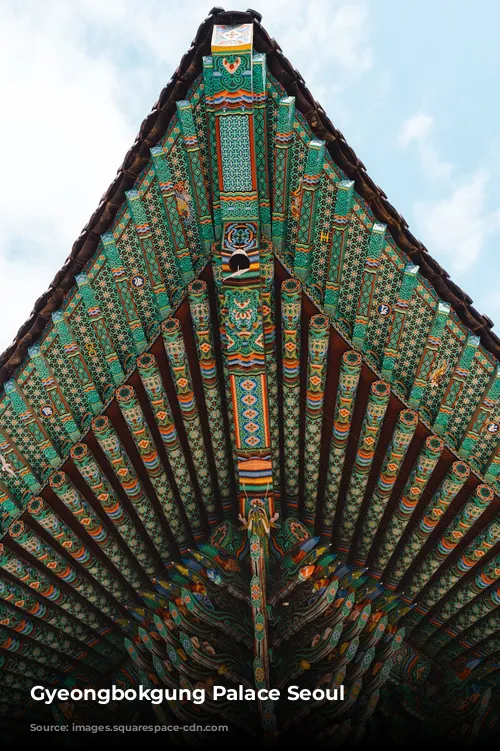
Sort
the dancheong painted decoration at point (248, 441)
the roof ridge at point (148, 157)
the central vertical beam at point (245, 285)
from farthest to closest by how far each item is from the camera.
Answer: the dancheong painted decoration at point (248, 441) → the roof ridge at point (148, 157) → the central vertical beam at point (245, 285)

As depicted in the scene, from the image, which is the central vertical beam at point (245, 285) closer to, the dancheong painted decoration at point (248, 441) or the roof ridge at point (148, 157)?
the dancheong painted decoration at point (248, 441)

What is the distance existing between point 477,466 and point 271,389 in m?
2.85

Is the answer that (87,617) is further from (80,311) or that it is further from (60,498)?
(80,311)

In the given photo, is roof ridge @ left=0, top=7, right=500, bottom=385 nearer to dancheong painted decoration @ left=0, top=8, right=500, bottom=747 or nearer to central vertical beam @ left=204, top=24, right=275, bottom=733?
dancheong painted decoration @ left=0, top=8, right=500, bottom=747

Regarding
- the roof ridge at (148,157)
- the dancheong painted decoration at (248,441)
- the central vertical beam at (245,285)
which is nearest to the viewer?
the central vertical beam at (245,285)

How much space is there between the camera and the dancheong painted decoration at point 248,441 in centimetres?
757

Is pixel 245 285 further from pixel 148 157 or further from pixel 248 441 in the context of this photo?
pixel 248 441

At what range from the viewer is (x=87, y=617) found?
1002 centimetres

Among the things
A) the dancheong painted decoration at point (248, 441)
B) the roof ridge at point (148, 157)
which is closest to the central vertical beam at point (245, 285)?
the dancheong painted decoration at point (248, 441)

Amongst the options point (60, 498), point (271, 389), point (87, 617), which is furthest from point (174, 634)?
point (271, 389)

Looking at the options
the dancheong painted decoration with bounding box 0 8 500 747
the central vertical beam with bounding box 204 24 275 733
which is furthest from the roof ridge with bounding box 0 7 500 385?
the central vertical beam with bounding box 204 24 275 733

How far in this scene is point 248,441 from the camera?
850cm

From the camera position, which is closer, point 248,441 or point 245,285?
point 245,285

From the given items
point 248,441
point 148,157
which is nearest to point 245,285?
point 148,157
